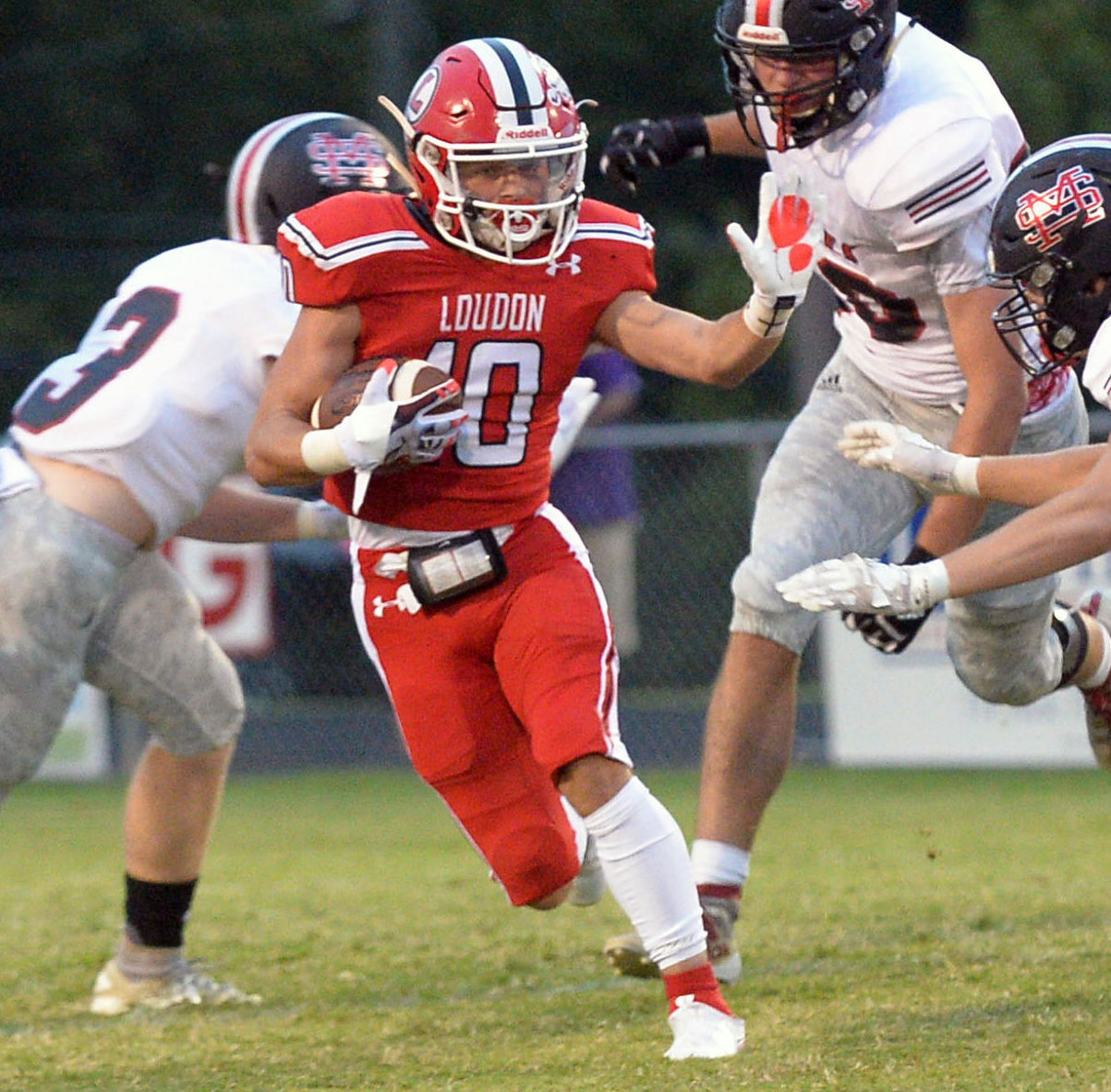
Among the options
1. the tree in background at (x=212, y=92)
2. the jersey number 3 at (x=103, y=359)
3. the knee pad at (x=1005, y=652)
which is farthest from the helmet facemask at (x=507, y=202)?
the tree in background at (x=212, y=92)

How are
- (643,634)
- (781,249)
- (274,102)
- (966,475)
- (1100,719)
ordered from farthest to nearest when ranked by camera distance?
(274,102) < (643,634) < (1100,719) < (966,475) < (781,249)

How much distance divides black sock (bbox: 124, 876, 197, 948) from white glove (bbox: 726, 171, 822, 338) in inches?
75.0

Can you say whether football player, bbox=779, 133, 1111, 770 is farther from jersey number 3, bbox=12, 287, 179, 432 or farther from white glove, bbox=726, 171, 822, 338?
jersey number 3, bbox=12, 287, 179, 432

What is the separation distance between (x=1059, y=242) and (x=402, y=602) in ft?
4.46

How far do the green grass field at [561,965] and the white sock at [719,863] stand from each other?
234mm

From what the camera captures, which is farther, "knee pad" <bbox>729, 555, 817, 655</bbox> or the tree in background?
the tree in background

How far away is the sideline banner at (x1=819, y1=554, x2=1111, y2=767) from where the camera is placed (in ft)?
27.8

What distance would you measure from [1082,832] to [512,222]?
3.71 meters

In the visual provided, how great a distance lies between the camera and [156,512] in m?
4.30

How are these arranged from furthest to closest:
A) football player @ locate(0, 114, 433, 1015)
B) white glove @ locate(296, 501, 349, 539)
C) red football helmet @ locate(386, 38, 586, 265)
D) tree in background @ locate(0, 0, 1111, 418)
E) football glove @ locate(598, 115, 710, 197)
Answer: tree in background @ locate(0, 0, 1111, 418), football glove @ locate(598, 115, 710, 197), white glove @ locate(296, 501, 349, 539), football player @ locate(0, 114, 433, 1015), red football helmet @ locate(386, 38, 586, 265)

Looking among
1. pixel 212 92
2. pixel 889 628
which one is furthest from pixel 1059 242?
pixel 212 92

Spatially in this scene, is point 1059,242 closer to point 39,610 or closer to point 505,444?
point 505,444

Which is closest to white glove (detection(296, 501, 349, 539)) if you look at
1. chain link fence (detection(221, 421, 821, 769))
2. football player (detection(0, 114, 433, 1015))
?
football player (detection(0, 114, 433, 1015))

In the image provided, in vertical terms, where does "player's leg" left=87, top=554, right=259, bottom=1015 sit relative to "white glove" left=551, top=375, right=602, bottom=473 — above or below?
below
